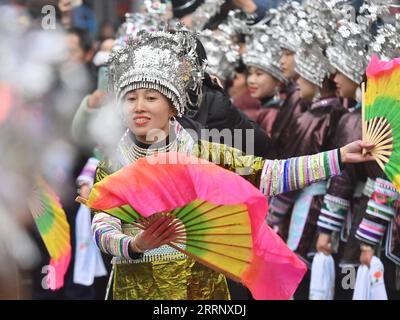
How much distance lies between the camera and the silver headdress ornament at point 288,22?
789 centimetres

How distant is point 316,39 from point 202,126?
1.51m

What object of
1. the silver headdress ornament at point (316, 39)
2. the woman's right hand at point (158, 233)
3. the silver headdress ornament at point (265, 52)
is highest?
the silver headdress ornament at point (265, 52)

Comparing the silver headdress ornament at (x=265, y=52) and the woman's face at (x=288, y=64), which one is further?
the silver headdress ornament at (x=265, y=52)

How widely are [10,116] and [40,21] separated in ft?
2.92

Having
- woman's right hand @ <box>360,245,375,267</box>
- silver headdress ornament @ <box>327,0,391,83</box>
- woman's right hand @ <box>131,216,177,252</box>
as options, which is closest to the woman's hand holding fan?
woman's right hand @ <box>131,216,177,252</box>

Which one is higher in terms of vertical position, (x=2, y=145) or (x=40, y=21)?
(x=40, y=21)

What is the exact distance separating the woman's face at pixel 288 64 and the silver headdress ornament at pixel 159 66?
275 cm

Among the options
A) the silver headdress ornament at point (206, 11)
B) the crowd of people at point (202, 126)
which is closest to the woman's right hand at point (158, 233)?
the crowd of people at point (202, 126)

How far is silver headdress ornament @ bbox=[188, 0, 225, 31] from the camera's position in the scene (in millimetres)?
8750

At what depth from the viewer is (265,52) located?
8.37 metres

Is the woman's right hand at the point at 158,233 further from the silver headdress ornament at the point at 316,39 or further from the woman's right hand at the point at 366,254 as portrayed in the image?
the silver headdress ornament at the point at 316,39
